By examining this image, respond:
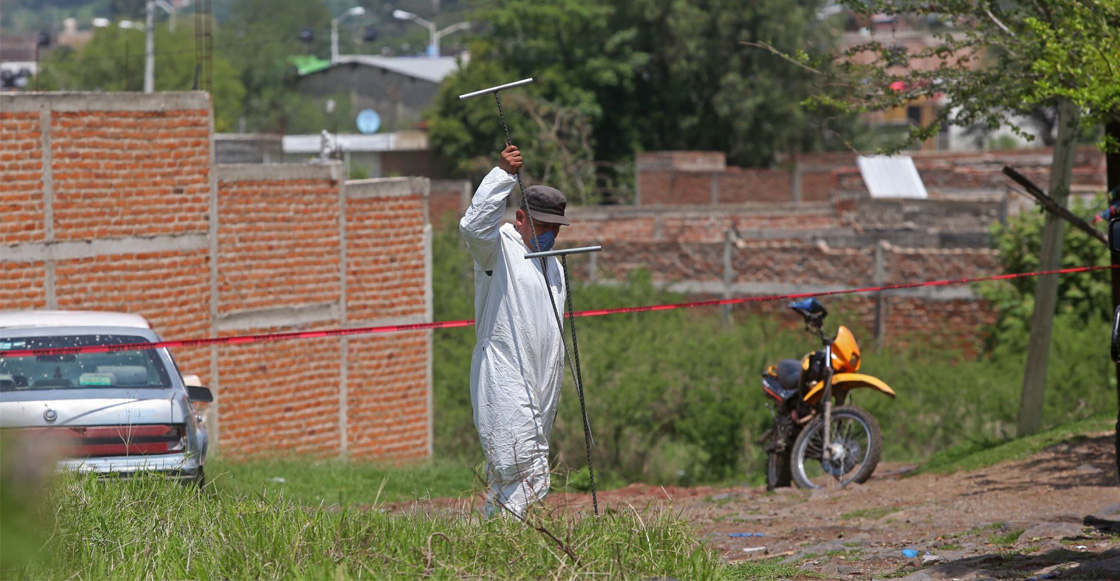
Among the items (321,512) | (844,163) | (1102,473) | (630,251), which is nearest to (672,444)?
(630,251)

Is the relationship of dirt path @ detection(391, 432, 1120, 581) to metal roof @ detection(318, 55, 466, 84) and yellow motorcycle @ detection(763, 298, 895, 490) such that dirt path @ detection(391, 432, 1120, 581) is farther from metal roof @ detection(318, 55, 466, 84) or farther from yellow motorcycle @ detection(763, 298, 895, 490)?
metal roof @ detection(318, 55, 466, 84)

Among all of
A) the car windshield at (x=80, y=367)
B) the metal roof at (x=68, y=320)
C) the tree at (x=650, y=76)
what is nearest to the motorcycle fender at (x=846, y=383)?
the car windshield at (x=80, y=367)

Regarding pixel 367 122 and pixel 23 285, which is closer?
pixel 23 285

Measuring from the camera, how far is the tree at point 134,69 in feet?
192

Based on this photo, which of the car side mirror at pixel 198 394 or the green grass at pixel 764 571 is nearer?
the green grass at pixel 764 571

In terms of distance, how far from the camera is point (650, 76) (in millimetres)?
45250

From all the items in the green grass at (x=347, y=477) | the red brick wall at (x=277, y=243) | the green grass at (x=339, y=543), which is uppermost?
the red brick wall at (x=277, y=243)

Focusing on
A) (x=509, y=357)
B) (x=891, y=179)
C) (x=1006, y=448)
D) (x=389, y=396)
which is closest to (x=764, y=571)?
(x=509, y=357)

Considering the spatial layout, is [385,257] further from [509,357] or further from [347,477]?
[509,357]

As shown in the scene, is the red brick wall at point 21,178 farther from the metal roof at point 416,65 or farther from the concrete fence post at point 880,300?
the metal roof at point 416,65

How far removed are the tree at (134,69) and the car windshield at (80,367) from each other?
48.2m

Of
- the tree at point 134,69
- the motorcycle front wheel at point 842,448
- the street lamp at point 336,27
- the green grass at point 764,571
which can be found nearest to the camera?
the green grass at point 764,571

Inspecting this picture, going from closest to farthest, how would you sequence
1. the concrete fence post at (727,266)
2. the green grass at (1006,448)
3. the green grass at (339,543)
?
→ 1. the green grass at (339,543)
2. the green grass at (1006,448)
3. the concrete fence post at (727,266)

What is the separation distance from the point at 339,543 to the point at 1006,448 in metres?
7.49
